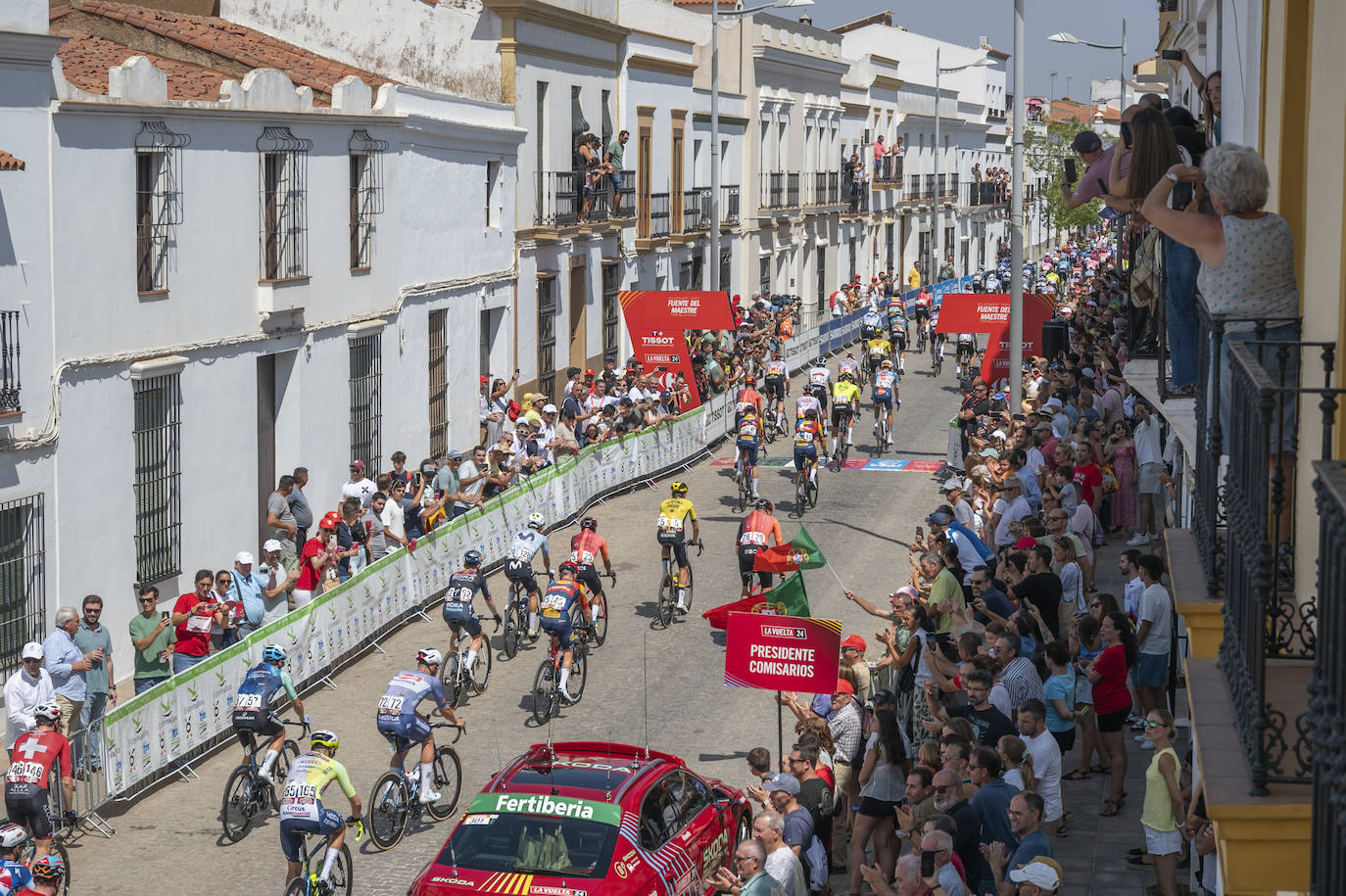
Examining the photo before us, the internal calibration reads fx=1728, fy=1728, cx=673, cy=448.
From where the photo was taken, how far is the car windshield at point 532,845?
11.0m

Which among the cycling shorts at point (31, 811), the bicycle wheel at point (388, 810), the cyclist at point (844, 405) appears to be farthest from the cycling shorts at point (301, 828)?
the cyclist at point (844, 405)

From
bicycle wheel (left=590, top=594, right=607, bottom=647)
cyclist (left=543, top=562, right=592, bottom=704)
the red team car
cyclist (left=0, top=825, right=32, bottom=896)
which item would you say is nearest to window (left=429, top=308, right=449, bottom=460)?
bicycle wheel (left=590, top=594, right=607, bottom=647)

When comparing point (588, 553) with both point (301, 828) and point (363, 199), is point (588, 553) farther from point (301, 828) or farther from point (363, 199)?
point (363, 199)

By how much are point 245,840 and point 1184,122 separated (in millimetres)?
9421

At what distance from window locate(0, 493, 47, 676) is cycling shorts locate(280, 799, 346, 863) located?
585 centimetres

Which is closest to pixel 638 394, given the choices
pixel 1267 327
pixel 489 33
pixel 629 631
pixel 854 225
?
pixel 489 33

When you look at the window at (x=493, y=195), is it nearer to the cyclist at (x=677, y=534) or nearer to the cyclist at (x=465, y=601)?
the cyclist at (x=677, y=534)

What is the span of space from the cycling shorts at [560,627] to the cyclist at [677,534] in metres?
3.39

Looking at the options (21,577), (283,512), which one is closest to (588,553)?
(283,512)

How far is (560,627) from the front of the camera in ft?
58.9

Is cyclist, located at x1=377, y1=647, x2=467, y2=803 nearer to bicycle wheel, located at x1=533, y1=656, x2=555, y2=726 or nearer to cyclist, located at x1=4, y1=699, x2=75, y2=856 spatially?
cyclist, located at x1=4, y1=699, x2=75, y2=856

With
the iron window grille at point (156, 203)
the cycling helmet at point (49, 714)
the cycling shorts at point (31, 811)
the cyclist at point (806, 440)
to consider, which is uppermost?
the iron window grille at point (156, 203)

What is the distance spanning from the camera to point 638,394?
3275 cm

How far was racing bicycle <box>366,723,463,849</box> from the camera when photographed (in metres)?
14.3
